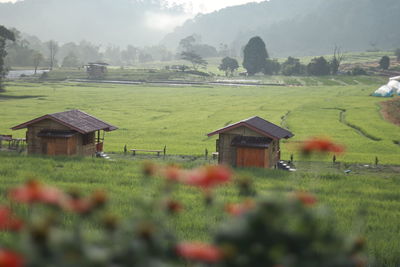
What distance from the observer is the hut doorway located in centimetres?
2762

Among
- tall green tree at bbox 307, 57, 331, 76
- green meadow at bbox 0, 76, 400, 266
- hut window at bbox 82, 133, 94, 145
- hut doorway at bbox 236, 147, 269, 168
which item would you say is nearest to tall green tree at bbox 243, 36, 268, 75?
tall green tree at bbox 307, 57, 331, 76

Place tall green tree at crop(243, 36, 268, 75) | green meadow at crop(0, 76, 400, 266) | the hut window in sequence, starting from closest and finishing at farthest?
green meadow at crop(0, 76, 400, 266) < the hut window < tall green tree at crop(243, 36, 268, 75)

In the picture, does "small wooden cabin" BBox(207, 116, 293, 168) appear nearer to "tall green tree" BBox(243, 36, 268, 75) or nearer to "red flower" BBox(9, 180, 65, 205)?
"red flower" BBox(9, 180, 65, 205)

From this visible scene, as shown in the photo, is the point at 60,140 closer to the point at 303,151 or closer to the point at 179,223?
the point at 179,223

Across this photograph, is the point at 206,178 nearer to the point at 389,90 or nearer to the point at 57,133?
the point at 57,133

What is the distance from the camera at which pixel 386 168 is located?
98.7 feet

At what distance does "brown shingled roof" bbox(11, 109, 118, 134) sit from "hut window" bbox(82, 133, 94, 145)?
2.75 ft

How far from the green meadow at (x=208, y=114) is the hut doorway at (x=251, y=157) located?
5.77 meters

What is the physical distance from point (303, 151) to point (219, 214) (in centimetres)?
1099

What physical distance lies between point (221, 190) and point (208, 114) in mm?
42253

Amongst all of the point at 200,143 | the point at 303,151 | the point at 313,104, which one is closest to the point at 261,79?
the point at 313,104

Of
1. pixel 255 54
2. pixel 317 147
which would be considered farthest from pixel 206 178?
pixel 255 54

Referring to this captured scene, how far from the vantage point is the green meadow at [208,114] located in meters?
39.5

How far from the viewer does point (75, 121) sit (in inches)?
1168
